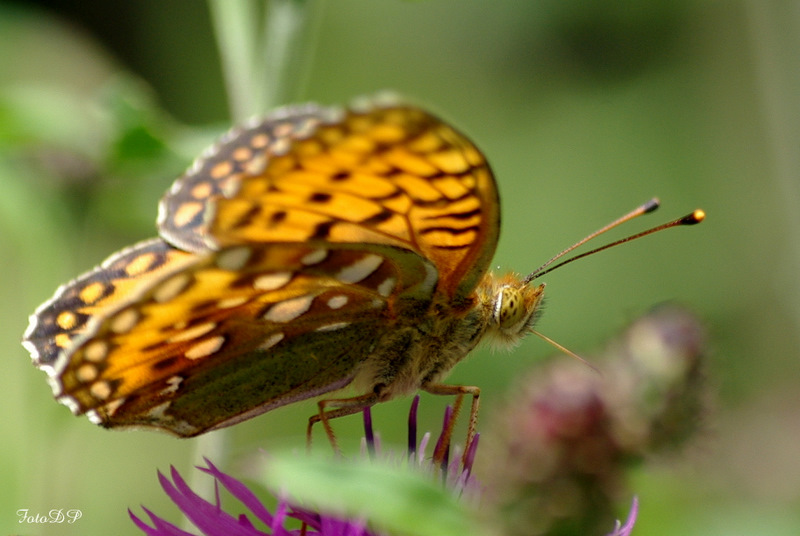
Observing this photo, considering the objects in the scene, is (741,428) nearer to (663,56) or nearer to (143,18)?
(663,56)

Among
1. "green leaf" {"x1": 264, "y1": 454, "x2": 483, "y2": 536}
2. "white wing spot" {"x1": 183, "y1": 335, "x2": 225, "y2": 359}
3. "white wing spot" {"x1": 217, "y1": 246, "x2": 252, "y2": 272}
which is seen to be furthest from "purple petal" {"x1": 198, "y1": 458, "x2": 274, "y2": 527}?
"green leaf" {"x1": 264, "y1": 454, "x2": 483, "y2": 536}

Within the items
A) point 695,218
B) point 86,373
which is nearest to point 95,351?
point 86,373

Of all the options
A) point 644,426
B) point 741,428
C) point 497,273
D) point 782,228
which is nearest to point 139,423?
point 497,273

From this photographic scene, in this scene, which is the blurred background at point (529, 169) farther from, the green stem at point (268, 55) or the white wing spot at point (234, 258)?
the white wing spot at point (234, 258)

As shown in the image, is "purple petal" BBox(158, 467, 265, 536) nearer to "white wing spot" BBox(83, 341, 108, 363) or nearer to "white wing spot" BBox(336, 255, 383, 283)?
"white wing spot" BBox(83, 341, 108, 363)

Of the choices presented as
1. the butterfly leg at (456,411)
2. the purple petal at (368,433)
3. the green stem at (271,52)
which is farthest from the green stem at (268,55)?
the butterfly leg at (456,411)

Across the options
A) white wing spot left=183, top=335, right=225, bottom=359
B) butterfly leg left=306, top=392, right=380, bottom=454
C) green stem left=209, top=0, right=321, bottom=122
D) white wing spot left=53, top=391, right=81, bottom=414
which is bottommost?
butterfly leg left=306, top=392, right=380, bottom=454

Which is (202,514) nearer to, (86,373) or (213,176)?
(86,373)
